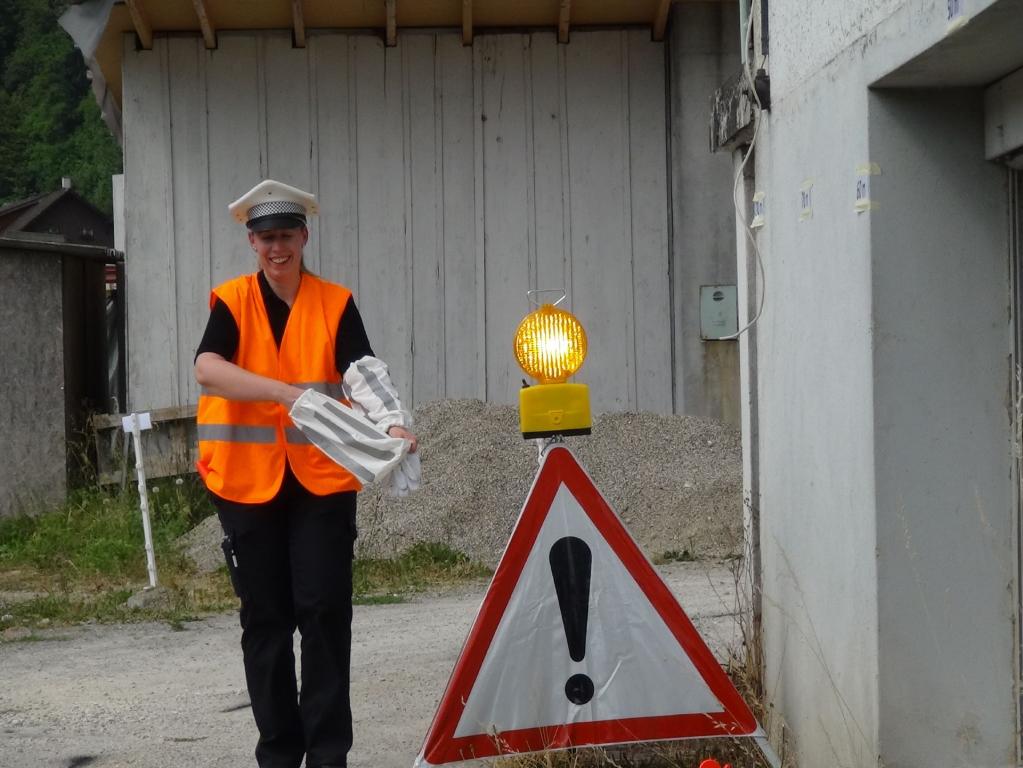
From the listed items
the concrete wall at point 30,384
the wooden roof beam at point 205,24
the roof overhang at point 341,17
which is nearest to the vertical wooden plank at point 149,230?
the roof overhang at point 341,17

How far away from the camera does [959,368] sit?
3768 millimetres

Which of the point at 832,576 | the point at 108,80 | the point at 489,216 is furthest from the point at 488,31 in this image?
the point at 832,576

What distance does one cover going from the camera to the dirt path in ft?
18.3

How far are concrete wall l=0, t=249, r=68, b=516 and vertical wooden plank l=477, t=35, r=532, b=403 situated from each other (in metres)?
3.64

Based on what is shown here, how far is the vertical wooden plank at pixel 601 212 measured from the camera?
1226 centimetres

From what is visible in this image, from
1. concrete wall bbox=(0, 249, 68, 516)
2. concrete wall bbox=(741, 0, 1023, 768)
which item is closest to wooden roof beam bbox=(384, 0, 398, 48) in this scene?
concrete wall bbox=(0, 249, 68, 516)

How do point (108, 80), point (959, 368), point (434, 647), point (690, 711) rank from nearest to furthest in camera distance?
point (959, 368) → point (690, 711) → point (434, 647) → point (108, 80)

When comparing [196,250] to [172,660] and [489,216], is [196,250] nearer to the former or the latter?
[489,216]

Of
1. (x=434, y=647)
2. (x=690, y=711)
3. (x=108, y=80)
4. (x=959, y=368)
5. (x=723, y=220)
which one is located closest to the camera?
(x=959, y=368)

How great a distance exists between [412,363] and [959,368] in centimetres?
875

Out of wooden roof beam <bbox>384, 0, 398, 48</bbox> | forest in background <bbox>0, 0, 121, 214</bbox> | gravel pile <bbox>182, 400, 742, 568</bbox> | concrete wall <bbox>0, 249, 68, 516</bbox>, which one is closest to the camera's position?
gravel pile <bbox>182, 400, 742, 568</bbox>

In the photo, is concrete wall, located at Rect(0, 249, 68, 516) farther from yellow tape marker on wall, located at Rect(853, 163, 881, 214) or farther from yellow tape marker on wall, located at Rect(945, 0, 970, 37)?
yellow tape marker on wall, located at Rect(945, 0, 970, 37)

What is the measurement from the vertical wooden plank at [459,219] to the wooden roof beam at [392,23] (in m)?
0.39

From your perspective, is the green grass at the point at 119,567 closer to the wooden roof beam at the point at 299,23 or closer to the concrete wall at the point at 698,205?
the concrete wall at the point at 698,205
